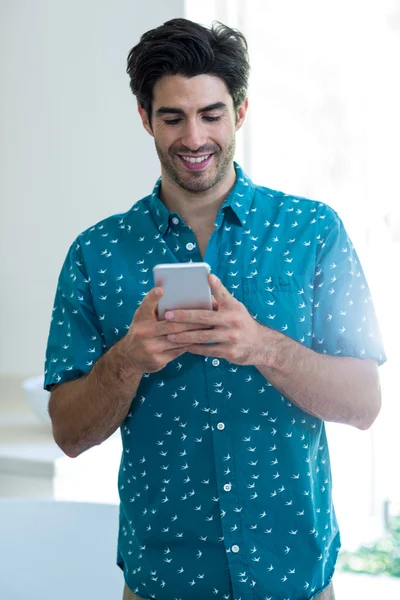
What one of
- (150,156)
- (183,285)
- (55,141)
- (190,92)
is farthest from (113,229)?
(55,141)

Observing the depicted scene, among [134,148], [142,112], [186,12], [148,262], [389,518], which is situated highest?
[186,12]

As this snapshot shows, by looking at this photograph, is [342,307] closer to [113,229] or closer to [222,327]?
[222,327]

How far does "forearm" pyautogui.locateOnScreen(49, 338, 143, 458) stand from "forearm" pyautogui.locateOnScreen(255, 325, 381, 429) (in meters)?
0.18

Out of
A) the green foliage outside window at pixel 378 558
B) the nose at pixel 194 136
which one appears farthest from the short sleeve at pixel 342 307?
the green foliage outside window at pixel 378 558

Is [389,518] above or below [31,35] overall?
A: below

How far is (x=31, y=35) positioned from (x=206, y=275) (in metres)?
1.86

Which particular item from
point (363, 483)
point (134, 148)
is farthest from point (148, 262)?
point (363, 483)

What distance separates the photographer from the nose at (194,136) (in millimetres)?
1187

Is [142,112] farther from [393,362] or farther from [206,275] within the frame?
[393,362]

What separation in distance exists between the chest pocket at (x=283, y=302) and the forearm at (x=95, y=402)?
0.21 m

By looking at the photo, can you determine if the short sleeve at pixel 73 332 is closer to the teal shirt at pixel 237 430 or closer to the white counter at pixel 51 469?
the teal shirt at pixel 237 430

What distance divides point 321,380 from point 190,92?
1.49 ft

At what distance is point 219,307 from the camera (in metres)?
1.02

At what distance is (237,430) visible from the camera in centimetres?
117
